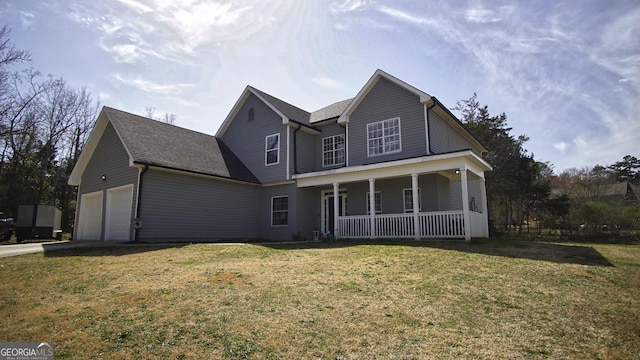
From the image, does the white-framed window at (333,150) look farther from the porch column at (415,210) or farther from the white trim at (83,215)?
the white trim at (83,215)

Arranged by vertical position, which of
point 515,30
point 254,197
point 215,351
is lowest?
point 215,351

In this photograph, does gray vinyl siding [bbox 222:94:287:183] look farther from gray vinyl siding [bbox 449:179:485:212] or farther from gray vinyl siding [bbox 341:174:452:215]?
gray vinyl siding [bbox 449:179:485:212]

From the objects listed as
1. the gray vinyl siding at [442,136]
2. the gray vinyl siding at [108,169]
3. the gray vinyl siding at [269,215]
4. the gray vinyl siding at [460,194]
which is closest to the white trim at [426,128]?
the gray vinyl siding at [442,136]

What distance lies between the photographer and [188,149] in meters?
17.2

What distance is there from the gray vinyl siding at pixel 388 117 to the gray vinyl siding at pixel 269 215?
3348mm

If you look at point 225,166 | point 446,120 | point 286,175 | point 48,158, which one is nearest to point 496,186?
point 446,120

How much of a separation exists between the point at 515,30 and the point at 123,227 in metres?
16.1

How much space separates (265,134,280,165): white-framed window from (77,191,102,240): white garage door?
7.90 metres

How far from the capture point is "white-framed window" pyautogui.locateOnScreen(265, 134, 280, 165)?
18203mm

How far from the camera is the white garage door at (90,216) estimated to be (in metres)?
16.9

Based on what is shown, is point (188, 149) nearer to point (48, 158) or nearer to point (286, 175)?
point (286, 175)

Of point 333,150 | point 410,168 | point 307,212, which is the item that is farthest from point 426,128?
point 307,212

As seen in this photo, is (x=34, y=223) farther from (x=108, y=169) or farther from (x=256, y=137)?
(x=256, y=137)

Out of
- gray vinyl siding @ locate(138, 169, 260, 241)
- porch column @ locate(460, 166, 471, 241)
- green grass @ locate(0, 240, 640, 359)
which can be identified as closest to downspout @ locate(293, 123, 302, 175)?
gray vinyl siding @ locate(138, 169, 260, 241)
